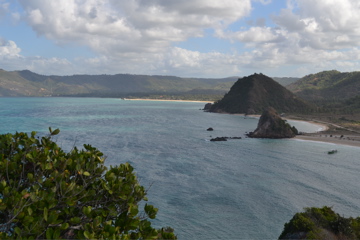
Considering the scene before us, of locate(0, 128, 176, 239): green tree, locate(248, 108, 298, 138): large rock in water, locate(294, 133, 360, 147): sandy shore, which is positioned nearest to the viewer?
locate(0, 128, 176, 239): green tree

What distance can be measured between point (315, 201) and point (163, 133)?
7555 centimetres

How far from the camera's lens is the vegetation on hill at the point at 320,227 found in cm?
2589

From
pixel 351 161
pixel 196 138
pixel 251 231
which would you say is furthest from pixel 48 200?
pixel 196 138

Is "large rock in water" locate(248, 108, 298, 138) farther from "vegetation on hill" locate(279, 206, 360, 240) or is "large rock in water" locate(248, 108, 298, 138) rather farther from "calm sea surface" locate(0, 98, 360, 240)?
"vegetation on hill" locate(279, 206, 360, 240)

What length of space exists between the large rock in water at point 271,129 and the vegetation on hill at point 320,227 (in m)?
81.6

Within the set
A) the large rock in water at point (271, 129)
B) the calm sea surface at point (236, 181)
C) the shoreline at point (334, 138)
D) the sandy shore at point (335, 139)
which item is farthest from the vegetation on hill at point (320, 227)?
the large rock in water at point (271, 129)

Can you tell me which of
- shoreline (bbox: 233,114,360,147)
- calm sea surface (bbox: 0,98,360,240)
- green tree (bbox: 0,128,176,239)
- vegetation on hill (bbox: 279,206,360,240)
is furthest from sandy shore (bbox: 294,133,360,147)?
green tree (bbox: 0,128,176,239)

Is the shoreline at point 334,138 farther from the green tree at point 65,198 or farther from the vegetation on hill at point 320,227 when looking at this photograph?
the green tree at point 65,198

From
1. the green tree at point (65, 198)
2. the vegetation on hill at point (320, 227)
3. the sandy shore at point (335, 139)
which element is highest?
the green tree at point (65, 198)

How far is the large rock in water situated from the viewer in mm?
108500

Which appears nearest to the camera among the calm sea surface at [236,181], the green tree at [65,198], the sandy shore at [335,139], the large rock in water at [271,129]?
the green tree at [65,198]

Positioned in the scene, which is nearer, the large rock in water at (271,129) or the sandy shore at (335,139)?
the sandy shore at (335,139)

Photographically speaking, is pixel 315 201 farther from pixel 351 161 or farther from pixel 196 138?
pixel 196 138

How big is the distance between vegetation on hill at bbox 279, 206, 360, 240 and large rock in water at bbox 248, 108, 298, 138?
81563 mm
